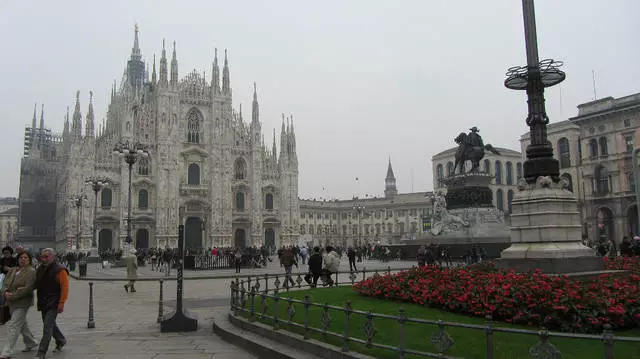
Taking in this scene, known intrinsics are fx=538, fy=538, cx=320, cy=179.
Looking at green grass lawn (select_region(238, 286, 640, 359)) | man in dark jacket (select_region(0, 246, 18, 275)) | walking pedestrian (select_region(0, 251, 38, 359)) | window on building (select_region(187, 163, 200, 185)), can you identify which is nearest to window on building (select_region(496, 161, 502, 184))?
window on building (select_region(187, 163, 200, 185))

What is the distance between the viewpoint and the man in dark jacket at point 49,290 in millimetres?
8328

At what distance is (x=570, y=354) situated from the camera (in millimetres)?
6504

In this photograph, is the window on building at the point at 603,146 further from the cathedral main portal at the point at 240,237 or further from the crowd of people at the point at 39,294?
the crowd of people at the point at 39,294

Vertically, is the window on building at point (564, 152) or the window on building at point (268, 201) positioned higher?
the window on building at point (564, 152)

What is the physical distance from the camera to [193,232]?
6009 cm

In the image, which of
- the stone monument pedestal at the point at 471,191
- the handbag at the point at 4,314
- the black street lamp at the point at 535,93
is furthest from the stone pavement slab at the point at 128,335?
the stone monument pedestal at the point at 471,191

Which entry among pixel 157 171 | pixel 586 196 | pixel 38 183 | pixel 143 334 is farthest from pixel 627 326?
pixel 38 183

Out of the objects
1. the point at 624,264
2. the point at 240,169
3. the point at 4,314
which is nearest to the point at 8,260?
the point at 4,314

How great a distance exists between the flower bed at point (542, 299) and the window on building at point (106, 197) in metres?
50.5

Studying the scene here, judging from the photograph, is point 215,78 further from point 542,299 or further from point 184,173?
point 542,299

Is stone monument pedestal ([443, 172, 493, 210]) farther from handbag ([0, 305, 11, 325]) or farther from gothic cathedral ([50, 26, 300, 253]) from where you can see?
gothic cathedral ([50, 26, 300, 253])

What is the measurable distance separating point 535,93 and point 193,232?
51648 millimetres

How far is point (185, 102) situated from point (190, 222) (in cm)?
1367

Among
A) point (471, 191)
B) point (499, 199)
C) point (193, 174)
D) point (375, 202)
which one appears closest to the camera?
point (471, 191)
